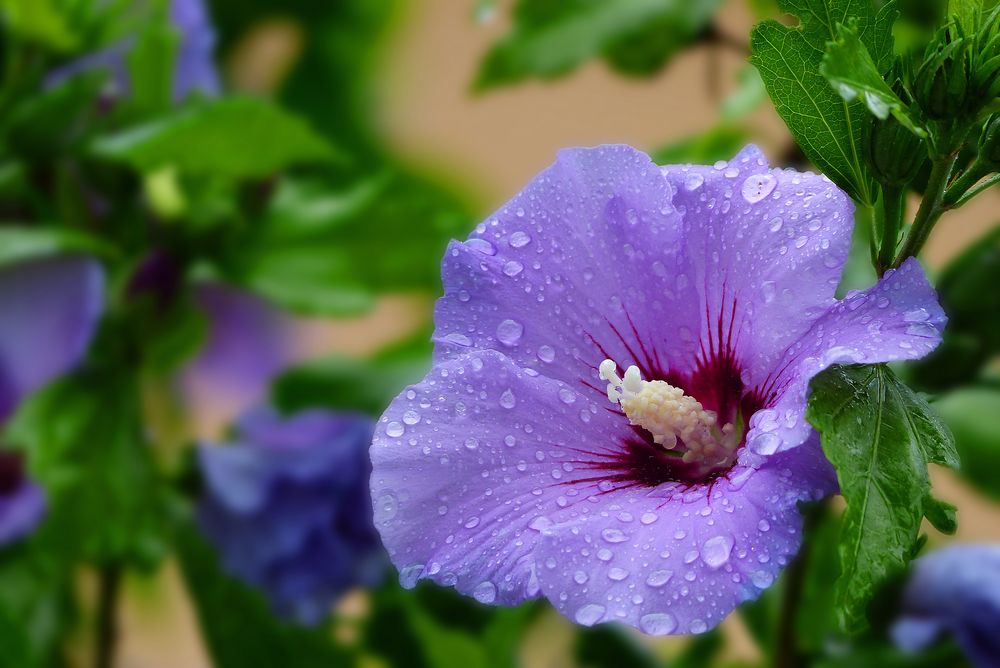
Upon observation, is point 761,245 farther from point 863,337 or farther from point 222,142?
point 222,142

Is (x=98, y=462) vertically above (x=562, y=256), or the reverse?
(x=562, y=256)

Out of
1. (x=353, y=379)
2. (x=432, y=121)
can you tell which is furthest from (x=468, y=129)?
(x=353, y=379)

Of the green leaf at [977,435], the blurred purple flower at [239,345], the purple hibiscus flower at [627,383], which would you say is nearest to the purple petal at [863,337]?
the purple hibiscus flower at [627,383]

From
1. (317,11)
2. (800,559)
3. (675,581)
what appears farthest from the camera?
(317,11)

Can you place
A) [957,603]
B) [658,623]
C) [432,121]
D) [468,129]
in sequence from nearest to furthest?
[658,623], [957,603], [432,121], [468,129]

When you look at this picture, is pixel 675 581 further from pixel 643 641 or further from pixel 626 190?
pixel 643 641

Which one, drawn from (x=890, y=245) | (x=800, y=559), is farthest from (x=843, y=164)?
(x=800, y=559)

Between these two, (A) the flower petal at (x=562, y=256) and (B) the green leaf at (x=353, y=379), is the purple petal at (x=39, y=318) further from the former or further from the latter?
(A) the flower petal at (x=562, y=256)

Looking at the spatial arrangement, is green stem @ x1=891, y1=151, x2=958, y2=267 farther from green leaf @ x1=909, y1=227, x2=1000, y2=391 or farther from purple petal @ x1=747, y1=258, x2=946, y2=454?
green leaf @ x1=909, y1=227, x2=1000, y2=391
